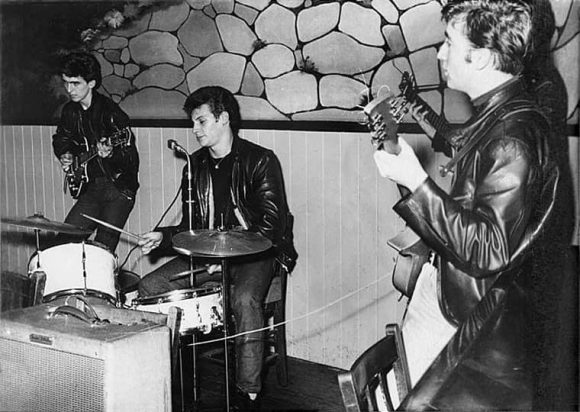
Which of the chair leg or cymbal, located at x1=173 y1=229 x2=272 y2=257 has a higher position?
cymbal, located at x1=173 y1=229 x2=272 y2=257

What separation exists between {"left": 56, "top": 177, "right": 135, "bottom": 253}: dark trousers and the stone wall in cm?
40

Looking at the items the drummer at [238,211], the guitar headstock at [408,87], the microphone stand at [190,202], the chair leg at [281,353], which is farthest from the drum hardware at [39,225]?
the guitar headstock at [408,87]

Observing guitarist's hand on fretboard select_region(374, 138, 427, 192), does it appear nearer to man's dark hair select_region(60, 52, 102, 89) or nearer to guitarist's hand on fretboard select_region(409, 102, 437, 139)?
guitarist's hand on fretboard select_region(409, 102, 437, 139)

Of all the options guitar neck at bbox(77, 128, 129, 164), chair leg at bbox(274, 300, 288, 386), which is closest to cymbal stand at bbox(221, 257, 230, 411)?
chair leg at bbox(274, 300, 288, 386)

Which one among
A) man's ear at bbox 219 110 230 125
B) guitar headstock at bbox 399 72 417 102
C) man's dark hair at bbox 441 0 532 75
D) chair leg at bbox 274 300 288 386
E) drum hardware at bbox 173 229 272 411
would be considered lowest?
chair leg at bbox 274 300 288 386

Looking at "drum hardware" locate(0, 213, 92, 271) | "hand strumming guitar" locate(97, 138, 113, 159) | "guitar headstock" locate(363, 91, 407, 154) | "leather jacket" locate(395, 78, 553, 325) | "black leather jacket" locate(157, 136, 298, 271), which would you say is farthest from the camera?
"hand strumming guitar" locate(97, 138, 113, 159)

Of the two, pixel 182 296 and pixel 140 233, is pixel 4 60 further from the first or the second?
pixel 182 296

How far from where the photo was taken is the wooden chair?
1.70m

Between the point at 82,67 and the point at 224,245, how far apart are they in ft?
4.30

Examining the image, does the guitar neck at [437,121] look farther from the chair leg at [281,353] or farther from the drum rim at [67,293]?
the drum rim at [67,293]

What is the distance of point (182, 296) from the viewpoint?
3.05 meters

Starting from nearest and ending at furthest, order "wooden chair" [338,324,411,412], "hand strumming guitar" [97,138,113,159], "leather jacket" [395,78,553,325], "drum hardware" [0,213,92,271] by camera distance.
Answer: "wooden chair" [338,324,411,412]
"leather jacket" [395,78,553,325]
"drum hardware" [0,213,92,271]
"hand strumming guitar" [97,138,113,159]

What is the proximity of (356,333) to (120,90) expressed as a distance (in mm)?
1667

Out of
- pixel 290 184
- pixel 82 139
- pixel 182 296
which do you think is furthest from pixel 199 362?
pixel 82 139
